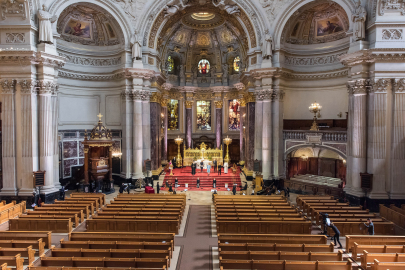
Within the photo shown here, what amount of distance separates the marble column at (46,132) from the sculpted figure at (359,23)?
22.3m

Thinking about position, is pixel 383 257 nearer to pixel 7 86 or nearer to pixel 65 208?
pixel 65 208

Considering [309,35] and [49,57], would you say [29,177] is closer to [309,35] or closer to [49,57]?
[49,57]

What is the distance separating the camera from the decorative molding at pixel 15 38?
18375mm

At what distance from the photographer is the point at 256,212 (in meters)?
14.7

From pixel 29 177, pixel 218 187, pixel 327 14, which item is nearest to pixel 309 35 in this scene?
pixel 327 14

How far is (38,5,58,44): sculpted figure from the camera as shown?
18.8 m

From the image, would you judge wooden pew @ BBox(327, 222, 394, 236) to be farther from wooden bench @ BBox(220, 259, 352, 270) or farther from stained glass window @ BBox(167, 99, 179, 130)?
stained glass window @ BBox(167, 99, 179, 130)

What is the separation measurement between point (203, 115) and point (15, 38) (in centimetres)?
2261

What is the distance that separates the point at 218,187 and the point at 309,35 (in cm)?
1696

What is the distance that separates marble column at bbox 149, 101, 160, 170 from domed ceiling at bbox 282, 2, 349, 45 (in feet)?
46.4

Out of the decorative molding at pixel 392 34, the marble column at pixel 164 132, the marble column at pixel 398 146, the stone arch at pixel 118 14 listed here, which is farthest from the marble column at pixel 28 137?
the marble column at pixel 398 146

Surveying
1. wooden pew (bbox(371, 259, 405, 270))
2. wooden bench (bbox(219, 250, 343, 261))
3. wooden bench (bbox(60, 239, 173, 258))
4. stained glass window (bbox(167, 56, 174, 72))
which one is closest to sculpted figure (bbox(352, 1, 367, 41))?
wooden pew (bbox(371, 259, 405, 270))

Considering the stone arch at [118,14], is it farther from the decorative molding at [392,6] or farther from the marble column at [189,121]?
the decorative molding at [392,6]

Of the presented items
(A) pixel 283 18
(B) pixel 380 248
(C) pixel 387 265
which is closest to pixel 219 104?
(A) pixel 283 18
